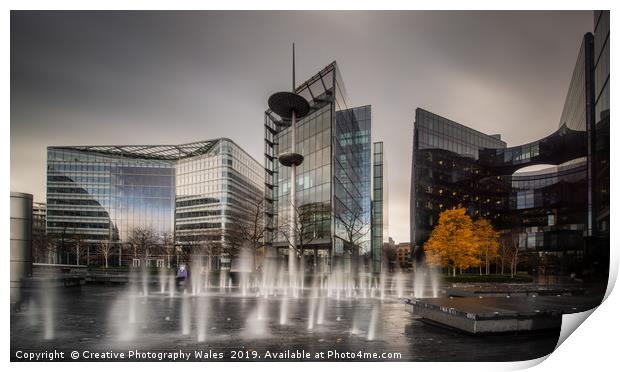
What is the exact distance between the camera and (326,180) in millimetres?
22984

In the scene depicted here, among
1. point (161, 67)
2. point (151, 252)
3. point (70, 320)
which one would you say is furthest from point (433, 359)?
point (151, 252)

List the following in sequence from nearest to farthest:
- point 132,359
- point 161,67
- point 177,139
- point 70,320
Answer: point 132,359 < point 70,320 < point 161,67 < point 177,139

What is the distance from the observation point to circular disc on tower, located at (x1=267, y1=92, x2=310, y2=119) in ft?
53.9

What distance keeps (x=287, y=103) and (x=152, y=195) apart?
31.1 m

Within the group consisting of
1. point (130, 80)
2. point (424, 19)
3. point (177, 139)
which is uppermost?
point (424, 19)

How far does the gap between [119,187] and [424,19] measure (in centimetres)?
4190

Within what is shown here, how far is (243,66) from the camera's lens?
11094 mm

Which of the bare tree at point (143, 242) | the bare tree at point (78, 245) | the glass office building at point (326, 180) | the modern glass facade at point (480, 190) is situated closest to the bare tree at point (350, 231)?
the glass office building at point (326, 180)

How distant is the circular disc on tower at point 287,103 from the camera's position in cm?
1642

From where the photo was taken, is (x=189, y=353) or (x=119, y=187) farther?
(x=119, y=187)

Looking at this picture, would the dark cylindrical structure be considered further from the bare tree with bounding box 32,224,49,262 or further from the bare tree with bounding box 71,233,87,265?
the bare tree with bounding box 71,233,87,265

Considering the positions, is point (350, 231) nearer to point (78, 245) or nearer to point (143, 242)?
point (143, 242)

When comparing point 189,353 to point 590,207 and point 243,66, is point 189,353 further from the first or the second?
point 590,207

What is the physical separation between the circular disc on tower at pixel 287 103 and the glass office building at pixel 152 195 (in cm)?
1050
